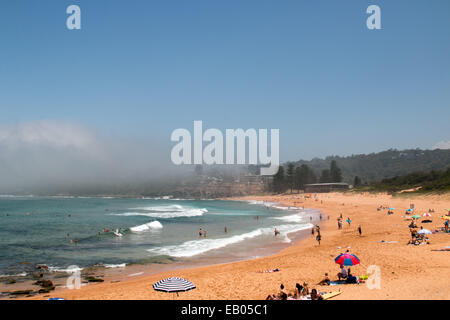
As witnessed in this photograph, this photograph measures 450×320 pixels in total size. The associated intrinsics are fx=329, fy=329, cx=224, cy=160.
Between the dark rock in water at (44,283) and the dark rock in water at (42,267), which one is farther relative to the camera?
the dark rock in water at (42,267)

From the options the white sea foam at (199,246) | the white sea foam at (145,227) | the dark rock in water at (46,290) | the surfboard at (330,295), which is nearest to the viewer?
the surfboard at (330,295)

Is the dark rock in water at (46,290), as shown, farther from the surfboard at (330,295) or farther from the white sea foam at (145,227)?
the white sea foam at (145,227)

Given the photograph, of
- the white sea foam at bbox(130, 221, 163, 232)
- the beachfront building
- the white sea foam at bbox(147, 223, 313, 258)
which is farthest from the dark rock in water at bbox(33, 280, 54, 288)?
the beachfront building

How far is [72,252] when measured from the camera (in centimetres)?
2688

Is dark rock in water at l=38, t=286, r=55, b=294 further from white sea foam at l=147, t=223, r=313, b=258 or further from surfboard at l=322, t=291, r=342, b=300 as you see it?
surfboard at l=322, t=291, r=342, b=300

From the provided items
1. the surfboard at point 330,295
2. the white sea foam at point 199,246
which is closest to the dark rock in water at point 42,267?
the white sea foam at point 199,246

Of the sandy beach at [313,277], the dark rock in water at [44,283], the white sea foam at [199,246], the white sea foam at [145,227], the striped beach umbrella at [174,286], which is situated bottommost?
the white sea foam at [145,227]

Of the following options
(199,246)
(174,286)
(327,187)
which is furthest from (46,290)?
(327,187)

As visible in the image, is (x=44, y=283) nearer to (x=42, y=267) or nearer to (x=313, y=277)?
(x=42, y=267)

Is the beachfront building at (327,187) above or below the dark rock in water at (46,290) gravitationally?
below

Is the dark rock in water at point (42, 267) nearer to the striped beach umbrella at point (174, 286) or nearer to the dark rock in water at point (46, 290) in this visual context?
the dark rock in water at point (46, 290)

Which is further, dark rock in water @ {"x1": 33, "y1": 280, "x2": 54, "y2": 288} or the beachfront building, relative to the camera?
the beachfront building

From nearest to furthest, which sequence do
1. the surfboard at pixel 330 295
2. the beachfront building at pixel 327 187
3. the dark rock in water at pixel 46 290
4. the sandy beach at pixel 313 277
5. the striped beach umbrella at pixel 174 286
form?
the surfboard at pixel 330 295, the sandy beach at pixel 313 277, the striped beach umbrella at pixel 174 286, the dark rock in water at pixel 46 290, the beachfront building at pixel 327 187
